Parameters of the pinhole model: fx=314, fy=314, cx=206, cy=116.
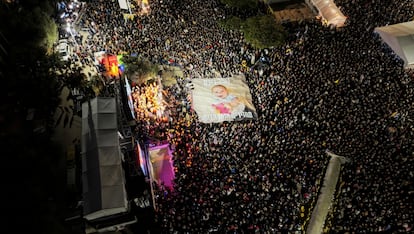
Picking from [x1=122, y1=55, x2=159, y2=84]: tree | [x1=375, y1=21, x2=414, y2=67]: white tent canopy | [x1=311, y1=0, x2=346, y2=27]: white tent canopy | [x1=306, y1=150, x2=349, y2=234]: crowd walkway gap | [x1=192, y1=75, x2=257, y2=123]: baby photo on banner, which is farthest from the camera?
[x1=311, y1=0, x2=346, y2=27]: white tent canopy

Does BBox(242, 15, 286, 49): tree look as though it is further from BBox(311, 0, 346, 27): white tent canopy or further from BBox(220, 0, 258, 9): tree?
BBox(311, 0, 346, 27): white tent canopy

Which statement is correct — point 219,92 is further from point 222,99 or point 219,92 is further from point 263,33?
point 263,33

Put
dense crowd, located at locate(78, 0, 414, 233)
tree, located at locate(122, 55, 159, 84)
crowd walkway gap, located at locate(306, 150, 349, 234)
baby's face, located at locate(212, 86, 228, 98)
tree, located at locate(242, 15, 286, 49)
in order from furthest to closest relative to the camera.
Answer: tree, located at locate(242, 15, 286, 49), baby's face, located at locate(212, 86, 228, 98), tree, located at locate(122, 55, 159, 84), crowd walkway gap, located at locate(306, 150, 349, 234), dense crowd, located at locate(78, 0, 414, 233)

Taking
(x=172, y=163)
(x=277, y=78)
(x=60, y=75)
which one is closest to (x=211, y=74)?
(x=277, y=78)

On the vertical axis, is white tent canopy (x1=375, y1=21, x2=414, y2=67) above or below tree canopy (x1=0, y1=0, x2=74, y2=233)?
above

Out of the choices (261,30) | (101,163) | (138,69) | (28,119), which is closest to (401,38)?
(261,30)

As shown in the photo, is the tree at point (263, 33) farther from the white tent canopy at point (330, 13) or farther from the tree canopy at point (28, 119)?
the tree canopy at point (28, 119)

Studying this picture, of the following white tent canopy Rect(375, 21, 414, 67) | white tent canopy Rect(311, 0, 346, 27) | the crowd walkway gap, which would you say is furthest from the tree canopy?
white tent canopy Rect(375, 21, 414, 67)

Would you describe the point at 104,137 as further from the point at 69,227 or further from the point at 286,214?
the point at 286,214
